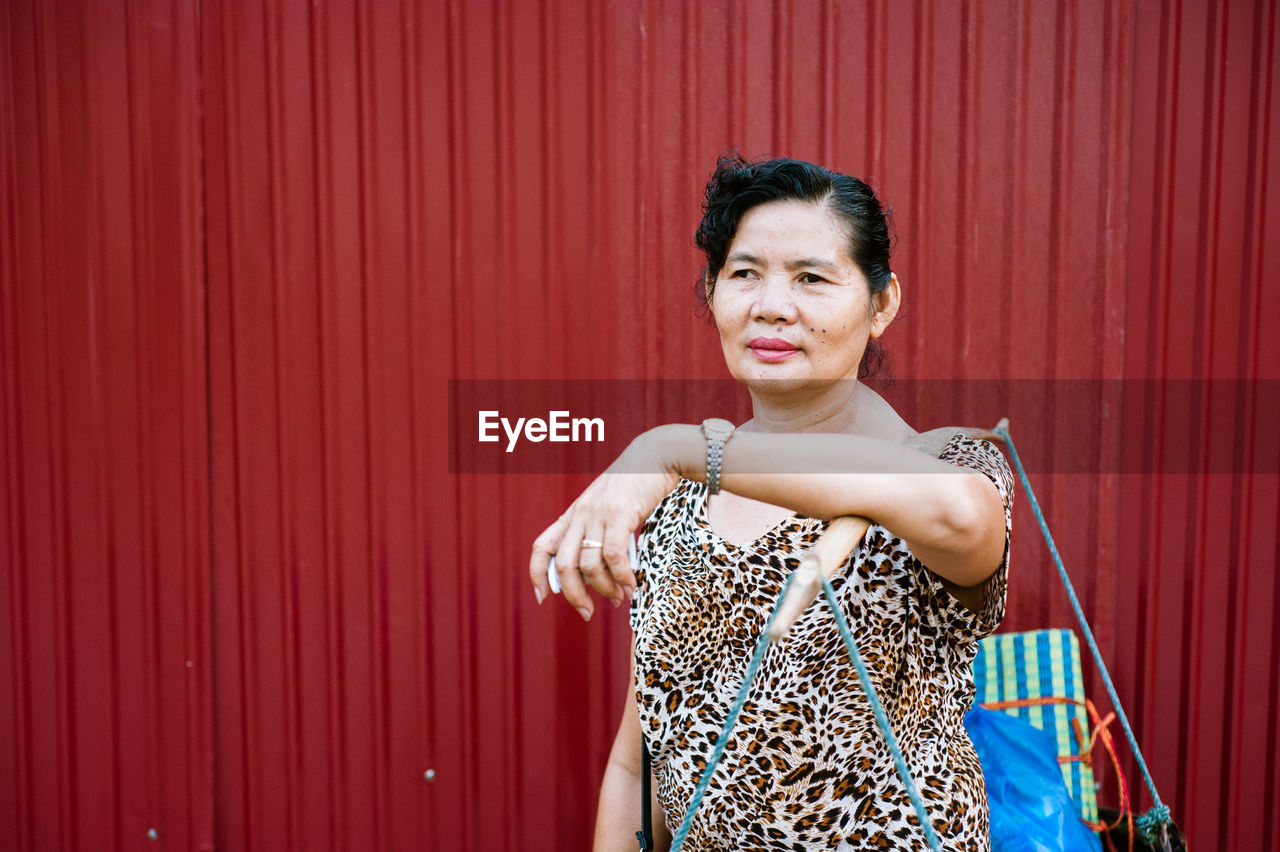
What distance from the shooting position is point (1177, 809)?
255 centimetres

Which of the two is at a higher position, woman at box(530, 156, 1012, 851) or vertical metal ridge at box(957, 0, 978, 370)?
vertical metal ridge at box(957, 0, 978, 370)

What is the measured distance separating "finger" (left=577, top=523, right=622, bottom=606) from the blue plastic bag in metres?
1.03

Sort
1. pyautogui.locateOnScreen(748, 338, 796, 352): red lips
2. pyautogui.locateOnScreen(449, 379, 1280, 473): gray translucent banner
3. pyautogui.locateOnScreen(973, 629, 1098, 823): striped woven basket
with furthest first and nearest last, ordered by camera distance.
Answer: pyautogui.locateOnScreen(449, 379, 1280, 473): gray translucent banner < pyautogui.locateOnScreen(973, 629, 1098, 823): striped woven basket < pyautogui.locateOnScreen(748, 338, 796, 352): red lips

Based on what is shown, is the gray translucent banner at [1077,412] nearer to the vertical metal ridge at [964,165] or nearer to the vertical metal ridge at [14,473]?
the vertical metal ridge at [964,165]

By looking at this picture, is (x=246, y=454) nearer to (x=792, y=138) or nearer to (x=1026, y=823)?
(x=792, y=138)

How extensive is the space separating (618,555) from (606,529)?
4 cm

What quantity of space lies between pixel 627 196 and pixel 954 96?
0.92 metres

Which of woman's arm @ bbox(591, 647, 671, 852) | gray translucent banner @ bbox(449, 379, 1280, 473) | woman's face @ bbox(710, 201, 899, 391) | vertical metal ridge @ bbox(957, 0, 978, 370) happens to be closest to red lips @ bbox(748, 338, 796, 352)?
woman's face @ bbox(710, 201, 899, 391)

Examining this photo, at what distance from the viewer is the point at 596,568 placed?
1.00 meters

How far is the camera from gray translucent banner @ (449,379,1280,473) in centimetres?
245

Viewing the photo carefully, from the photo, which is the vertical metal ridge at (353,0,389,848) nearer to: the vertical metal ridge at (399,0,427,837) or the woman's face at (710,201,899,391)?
the vertical metal ridge at (399,0,427,837)

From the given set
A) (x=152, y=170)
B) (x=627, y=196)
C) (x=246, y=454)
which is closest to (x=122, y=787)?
(x=246, y=454)

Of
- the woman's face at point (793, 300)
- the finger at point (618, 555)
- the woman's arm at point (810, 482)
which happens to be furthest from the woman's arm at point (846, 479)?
the woman's face at point (793, 300)

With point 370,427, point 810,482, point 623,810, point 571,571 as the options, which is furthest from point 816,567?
point 370,427
